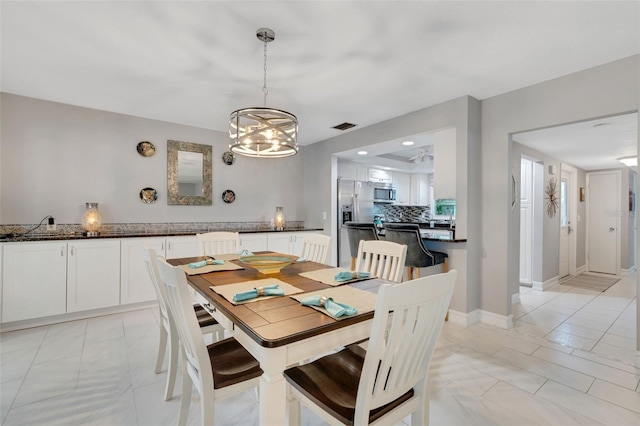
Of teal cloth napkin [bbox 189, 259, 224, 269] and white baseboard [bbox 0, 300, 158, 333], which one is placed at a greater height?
teal cloth napkin [bbox 189, 259, 224, 269]

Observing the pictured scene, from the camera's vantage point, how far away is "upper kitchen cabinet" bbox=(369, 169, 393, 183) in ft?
19.1

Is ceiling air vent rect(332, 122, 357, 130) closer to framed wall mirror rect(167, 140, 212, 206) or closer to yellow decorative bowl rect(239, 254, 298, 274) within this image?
framed wall mirror rect(167, 140, 212, 206)

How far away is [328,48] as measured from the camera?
2191 millimetres

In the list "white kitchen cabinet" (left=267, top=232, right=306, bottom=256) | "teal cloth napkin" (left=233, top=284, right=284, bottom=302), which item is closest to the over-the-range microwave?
"white kitchen cabinet" (left=267, top=232, right=306, bottom=256)

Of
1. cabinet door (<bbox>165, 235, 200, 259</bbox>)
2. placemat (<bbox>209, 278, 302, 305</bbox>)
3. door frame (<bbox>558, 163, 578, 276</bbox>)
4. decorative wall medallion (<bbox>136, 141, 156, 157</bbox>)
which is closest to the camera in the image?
placemat (<bbox>209, 278, 302, 305</bbox>)

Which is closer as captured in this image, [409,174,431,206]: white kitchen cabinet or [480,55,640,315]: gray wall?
[480,55,640,315]: gray wall

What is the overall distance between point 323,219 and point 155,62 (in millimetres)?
3198

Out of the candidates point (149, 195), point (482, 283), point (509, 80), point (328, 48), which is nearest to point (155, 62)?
point (328, 48)

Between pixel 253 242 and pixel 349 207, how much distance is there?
185 cm

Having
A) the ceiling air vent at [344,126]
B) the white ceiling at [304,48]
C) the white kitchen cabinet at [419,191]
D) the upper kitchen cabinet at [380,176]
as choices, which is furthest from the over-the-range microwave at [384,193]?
the white ceiling at [304,48]

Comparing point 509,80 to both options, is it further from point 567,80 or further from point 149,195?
point 149,195

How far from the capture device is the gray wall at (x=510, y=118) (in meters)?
2.36

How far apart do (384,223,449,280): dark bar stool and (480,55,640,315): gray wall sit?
52 centimetres

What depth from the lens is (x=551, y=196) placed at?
4.62 m
